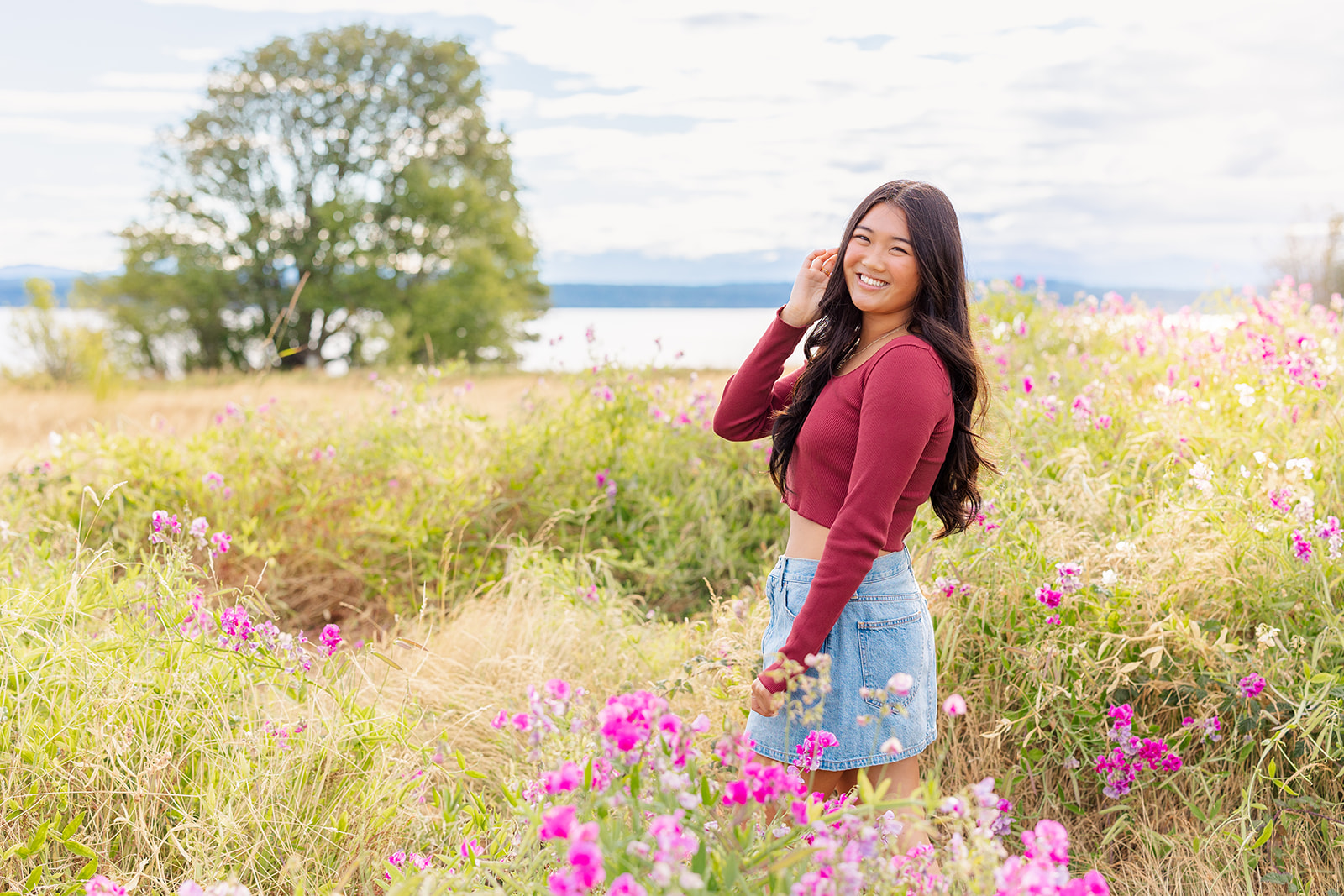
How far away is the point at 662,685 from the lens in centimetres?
258

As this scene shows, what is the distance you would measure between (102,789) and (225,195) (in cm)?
2109

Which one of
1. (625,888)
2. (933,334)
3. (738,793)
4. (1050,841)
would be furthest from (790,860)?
(933,334)

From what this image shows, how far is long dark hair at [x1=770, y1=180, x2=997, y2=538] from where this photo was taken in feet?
7.13

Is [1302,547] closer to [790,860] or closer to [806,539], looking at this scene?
[806,539]

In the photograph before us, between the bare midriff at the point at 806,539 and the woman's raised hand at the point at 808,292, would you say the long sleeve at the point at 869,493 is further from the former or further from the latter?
the woman's raised hand at the point at 808,292

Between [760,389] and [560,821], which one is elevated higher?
[760,389]

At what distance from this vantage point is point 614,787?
1.42 metres

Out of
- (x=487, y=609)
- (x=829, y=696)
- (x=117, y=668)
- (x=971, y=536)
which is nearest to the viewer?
(x=829, y=696)

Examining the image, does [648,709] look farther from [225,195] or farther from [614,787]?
[225,195]

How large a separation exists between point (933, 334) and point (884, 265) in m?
0.21

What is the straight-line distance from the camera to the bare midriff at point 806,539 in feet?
7.18

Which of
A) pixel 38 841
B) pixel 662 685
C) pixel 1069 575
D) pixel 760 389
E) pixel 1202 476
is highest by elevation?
pixel 760 389

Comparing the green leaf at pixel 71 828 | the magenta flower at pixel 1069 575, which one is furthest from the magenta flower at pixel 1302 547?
the green leaf at pixel 71 828

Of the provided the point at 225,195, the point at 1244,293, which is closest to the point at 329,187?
the point at 225,195
